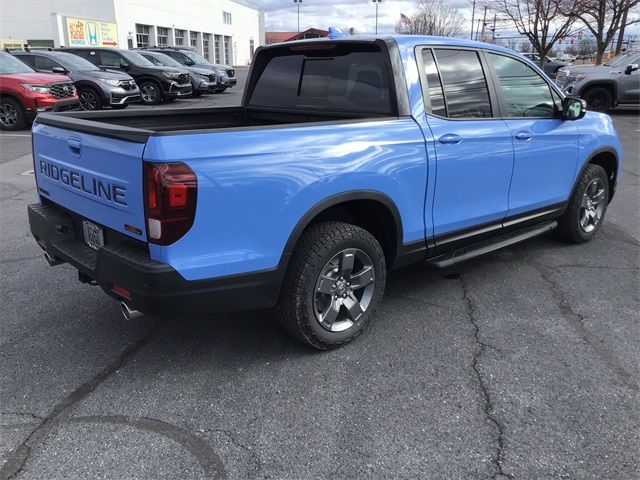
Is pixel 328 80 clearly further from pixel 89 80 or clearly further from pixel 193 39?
pixel 193 39

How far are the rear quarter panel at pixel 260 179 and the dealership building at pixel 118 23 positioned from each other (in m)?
36.6

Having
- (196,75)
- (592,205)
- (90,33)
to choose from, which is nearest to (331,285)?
(592,205)

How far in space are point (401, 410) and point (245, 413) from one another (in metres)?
0.79

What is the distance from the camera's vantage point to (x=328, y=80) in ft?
12.9

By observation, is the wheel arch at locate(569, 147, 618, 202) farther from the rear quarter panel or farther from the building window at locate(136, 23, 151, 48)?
the building window at locate(136, 23, 151, 48)

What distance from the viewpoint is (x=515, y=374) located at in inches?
123

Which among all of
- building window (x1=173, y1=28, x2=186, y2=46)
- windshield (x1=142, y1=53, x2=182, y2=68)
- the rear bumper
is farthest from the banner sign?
the rear bumper

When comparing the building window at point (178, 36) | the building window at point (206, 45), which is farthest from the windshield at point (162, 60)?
the building window at point (206, 45)

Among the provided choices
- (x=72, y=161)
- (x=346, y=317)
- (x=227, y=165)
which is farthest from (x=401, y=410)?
(x=72, y=161)

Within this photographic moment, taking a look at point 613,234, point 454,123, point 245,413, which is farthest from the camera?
point 613,234

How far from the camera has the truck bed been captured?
354cm

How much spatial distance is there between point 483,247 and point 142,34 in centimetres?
4787

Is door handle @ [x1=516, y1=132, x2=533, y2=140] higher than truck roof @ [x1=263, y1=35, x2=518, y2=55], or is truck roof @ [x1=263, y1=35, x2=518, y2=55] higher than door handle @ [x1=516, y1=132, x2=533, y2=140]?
truck roof @ [x1=263, y1=35, x2=518, y2=55]

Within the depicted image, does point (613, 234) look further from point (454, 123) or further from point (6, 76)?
point (6, 76)
